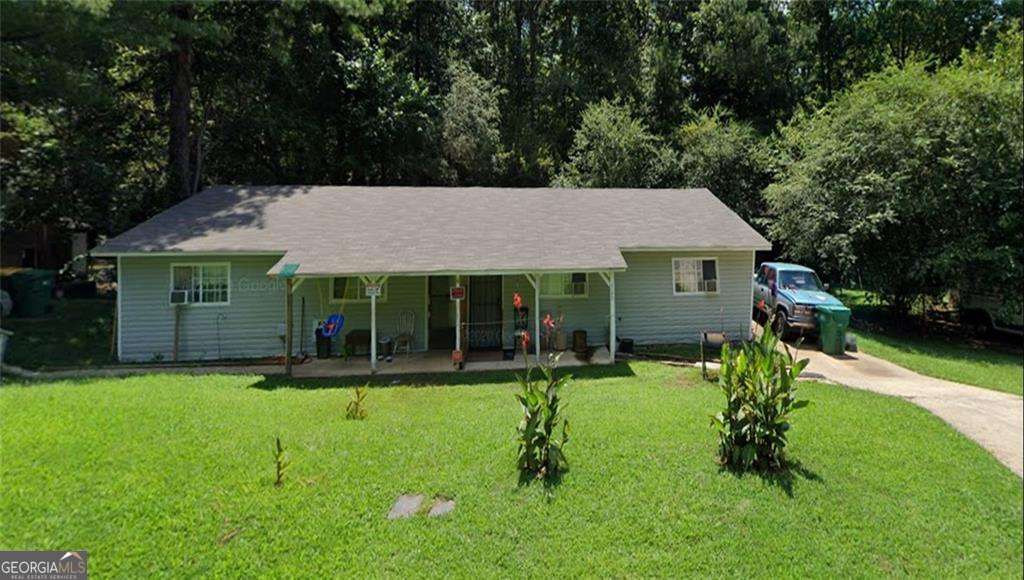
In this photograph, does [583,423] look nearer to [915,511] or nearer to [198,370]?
[915,511]

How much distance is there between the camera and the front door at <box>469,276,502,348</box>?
12133 millimetres

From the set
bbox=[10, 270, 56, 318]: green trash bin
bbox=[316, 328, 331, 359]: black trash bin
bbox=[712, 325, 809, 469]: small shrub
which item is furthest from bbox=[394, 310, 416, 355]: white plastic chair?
bbox=[10, 270, 56, 318]: green trash bin

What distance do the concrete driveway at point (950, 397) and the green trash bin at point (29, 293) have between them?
19.6 m

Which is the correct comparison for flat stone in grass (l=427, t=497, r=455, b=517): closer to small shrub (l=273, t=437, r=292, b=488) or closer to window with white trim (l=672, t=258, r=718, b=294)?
small shrub (l=273, t=437, r=292, b=488)

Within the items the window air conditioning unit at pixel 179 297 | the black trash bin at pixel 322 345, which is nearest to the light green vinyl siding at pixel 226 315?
the window air conditioning unit at pixel 179 297

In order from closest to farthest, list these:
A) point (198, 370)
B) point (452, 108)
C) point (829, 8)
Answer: point (198, 370)
point (452, 108)
point (829, 8)

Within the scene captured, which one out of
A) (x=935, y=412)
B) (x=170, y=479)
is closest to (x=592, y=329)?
(x=935, y=412)

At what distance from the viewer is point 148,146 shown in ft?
61.0

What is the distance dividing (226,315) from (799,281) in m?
14.4

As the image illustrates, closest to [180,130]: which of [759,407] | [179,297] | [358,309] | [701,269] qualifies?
[179,297]

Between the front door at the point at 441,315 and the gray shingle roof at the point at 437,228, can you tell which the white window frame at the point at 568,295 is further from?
the front door at the point at 441,315

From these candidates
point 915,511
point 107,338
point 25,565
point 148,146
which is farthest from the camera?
point 148,146

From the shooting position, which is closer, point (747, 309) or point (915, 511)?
point (915, 511)

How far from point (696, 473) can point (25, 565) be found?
6.17 meters
